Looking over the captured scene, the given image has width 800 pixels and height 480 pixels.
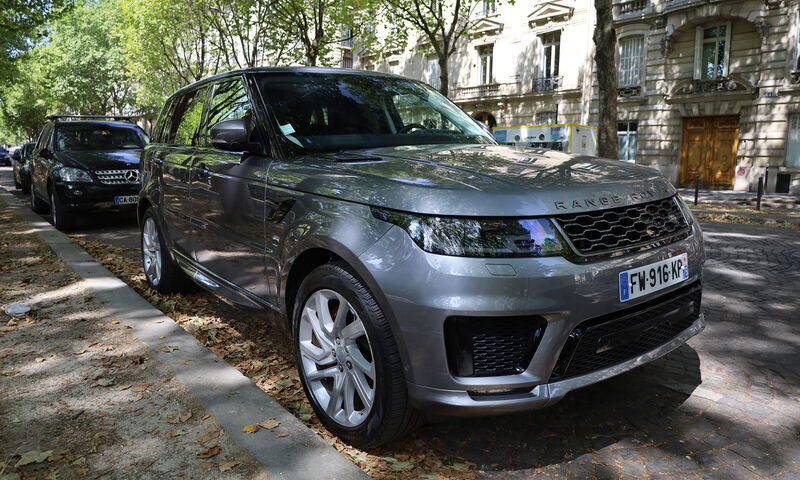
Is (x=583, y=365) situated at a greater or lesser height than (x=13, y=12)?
lesser

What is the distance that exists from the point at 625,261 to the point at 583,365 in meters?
0.45

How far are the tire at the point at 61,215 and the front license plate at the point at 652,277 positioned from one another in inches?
354

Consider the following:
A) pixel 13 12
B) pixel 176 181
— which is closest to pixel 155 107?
pixel 13 12

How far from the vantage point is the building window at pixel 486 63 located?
98.7ft

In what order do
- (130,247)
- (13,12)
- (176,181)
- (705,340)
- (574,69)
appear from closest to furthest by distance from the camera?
(705,340), (176,181), (130,247), (13,12), (574,69)

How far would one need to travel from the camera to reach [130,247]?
7820mm

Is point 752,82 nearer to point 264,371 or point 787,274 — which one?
point 787,274

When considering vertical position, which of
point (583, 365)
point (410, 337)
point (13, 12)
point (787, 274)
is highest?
point (13, 12)

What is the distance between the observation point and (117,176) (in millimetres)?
9125

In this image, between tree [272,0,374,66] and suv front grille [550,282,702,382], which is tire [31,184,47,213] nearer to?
tree [272,0,374,66]

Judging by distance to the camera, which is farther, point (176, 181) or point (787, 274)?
point (787, 274)

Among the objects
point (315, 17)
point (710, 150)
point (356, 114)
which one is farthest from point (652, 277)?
point (710, 150)

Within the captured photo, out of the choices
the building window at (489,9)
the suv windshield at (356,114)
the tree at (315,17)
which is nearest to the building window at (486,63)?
the building window at (489,9)

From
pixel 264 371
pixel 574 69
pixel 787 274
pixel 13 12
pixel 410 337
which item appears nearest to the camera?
pixel 410 337
